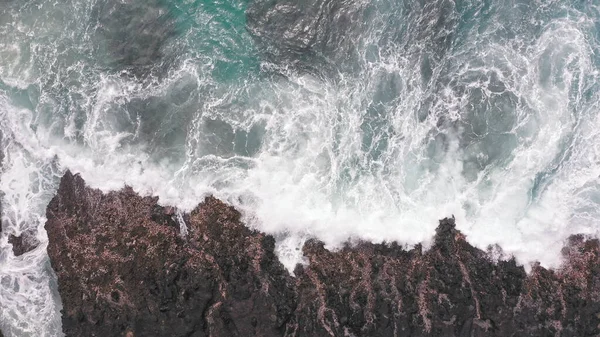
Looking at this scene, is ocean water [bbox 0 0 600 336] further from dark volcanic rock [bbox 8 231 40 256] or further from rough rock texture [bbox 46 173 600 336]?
rough rock texture [bbox 46 173 600 336]

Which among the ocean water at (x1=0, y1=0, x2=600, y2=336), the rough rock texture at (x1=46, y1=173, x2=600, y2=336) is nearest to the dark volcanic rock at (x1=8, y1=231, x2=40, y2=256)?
the ocean water at (x1=0, y1=0, x2=600, y2=336)

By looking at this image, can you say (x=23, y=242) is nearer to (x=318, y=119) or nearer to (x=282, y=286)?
(x=282, y=286)

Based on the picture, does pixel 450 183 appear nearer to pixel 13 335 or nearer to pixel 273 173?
pixel 273 173

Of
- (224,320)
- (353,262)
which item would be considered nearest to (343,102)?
(353,262)

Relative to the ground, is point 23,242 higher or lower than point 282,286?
higher

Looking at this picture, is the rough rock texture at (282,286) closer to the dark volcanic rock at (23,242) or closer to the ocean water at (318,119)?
the ocean water at (318,119)

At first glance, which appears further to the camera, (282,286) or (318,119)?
(318,119)

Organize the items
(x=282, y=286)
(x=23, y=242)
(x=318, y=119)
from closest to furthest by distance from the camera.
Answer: (x=282, y=286) → (x=318, y=119) → (x=23, y=242)

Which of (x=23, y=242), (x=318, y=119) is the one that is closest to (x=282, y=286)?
(x=318, y=119)
